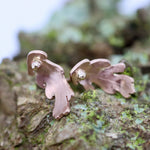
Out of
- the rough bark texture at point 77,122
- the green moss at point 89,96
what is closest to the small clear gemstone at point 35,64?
the rough bark texture at point 77,122

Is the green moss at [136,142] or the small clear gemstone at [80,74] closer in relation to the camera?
the green moss at [136,142]

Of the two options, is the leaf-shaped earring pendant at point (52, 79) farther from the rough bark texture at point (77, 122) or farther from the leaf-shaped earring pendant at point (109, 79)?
the leaf-shaped earring pendant at point (109, 79)

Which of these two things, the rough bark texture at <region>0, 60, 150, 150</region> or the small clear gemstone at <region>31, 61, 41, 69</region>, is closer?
the rough bark texture at <region>0, 60, 150, 150</region>

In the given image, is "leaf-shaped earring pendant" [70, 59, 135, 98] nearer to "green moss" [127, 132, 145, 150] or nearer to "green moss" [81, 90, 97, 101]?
"green moss" [81, 90, 97, 101]

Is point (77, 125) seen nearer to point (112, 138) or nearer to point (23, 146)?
point (112, 138)

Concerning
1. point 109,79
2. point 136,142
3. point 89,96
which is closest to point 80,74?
point 89,96

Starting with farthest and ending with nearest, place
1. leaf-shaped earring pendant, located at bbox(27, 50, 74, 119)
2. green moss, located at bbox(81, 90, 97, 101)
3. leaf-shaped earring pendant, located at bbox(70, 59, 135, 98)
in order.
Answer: leaf-shaped earring pendant, located at bbox(70, 59, 135, 98), green moss, located at bbox(81, 90, 97, 101), leaf-shaped earring pendant, located at bbox(27, 50, 74, 119)

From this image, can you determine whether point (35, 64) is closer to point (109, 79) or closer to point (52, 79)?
point (52, 79)

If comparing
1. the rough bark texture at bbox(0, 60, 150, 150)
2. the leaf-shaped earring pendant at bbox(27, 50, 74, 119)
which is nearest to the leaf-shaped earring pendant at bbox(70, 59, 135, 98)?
the rough bark texture at bbox(0, 60, 150, 150)

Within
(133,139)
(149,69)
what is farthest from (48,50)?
(133,139)
